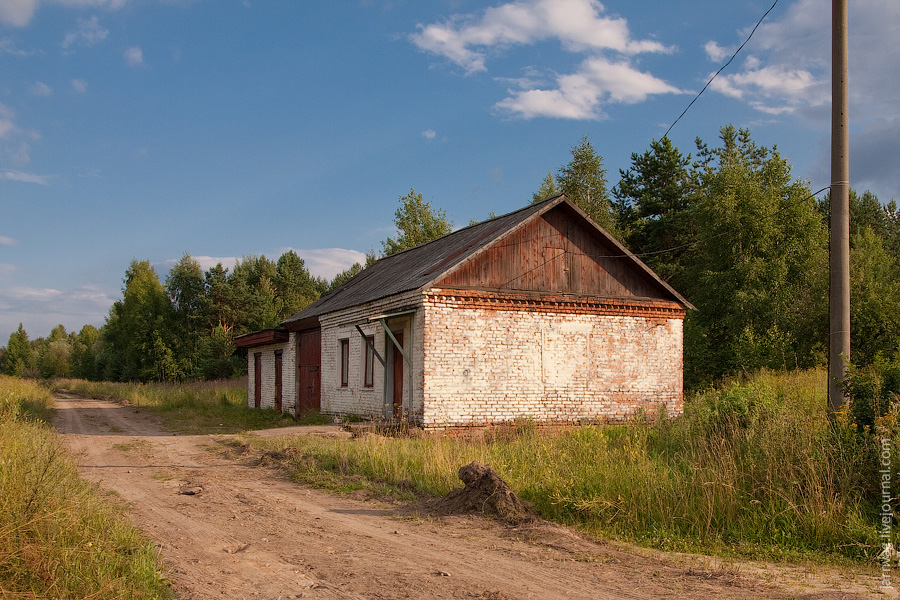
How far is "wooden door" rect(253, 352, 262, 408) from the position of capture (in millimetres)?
26277

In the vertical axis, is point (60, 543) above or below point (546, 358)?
below

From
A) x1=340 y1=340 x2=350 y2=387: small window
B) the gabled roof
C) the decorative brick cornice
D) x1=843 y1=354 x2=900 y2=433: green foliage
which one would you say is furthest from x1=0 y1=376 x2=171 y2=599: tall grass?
x1=340 y1=340 x2=350 y2=387: small window

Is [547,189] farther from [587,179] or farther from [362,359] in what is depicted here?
[362,359]

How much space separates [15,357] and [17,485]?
10751 cm

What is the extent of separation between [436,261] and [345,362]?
414 centimetres

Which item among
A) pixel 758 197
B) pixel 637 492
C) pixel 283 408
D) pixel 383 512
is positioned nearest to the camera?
pixel 637 492

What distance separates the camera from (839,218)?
27.1ft

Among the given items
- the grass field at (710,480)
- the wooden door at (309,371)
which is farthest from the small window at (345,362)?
the grass field at (710,480)

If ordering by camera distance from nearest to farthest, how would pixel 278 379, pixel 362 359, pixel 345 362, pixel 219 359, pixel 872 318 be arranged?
pixel 362 359 → pixel 345 362 → pixel 872 318 → pixel 278 379 → pixel 219 359

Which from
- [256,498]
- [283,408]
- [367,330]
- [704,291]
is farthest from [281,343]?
[704,291]

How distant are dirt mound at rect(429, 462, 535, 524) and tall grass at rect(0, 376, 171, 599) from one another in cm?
339

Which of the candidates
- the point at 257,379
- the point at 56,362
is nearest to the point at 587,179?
the point at 257,379

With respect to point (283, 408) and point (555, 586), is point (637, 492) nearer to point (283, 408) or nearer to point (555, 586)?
point (555, 586)

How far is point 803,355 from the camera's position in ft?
77.5
